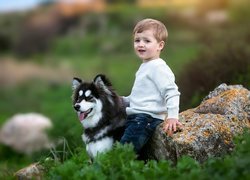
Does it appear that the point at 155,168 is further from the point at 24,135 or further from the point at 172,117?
the point at 24,135

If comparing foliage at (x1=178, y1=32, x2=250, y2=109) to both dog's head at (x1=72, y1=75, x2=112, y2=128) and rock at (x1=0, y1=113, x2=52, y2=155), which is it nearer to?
dog's head at (x1=72, y1=75, x2=112, y2=128)

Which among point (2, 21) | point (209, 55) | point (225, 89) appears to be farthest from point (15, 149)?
point (2, 21)

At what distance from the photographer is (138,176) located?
22.1ft

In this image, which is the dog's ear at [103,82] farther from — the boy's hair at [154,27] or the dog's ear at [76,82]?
the boy's hair at [154,27]

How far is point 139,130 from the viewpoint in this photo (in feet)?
25.8

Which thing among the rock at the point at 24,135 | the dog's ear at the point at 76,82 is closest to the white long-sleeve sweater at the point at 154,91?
the dog's ear at the point at 76,82

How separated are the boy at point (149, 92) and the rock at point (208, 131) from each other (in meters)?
0.18

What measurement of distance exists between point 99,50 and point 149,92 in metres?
40.5

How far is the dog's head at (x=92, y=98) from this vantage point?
313 inches

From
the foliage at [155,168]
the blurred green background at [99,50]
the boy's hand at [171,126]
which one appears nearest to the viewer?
the foliage at [155,168]

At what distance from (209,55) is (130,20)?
42.4m

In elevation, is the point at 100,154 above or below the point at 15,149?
above

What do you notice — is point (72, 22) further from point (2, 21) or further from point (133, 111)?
point (133, 111)

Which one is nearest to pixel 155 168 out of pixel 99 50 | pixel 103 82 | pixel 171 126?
pixel 171 126
